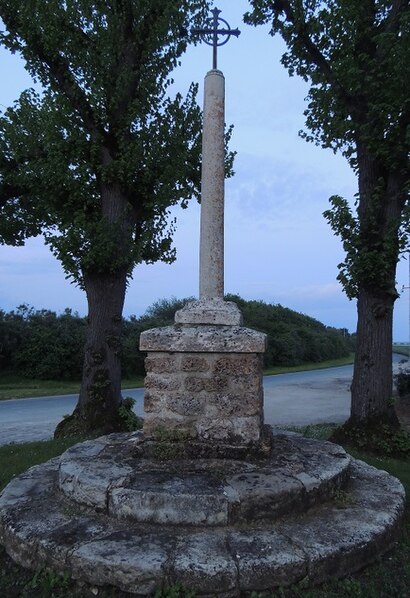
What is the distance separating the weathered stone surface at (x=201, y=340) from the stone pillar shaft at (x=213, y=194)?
0.54 metres

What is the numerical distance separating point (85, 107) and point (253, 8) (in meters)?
3.51

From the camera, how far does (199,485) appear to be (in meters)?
3.81

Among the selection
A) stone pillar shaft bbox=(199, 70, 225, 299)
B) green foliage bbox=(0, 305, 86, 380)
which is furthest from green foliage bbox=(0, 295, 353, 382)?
stone pillar shaft bbox=(199, 70, 225, 299)

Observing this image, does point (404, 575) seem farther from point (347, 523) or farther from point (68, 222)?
point (68, 222)

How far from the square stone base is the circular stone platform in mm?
292

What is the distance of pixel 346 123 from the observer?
8.19 m

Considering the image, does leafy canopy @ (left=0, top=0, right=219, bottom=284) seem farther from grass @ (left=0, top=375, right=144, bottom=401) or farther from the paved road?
grass @ (left=0, top=375, right=144, bottom=401)

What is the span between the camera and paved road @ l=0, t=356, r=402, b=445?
10745 mm

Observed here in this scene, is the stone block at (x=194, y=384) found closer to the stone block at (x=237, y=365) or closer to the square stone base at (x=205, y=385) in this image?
the square stone base at (x=205, y=385)

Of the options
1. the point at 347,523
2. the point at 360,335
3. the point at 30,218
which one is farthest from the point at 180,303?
the point at 347,523

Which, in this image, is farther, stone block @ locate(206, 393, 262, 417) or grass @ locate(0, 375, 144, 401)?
grass @ locate(0, 375, 144, 401)

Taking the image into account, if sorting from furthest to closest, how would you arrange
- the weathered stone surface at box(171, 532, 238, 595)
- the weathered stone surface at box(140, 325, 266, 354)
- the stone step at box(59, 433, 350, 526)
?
the weathered stone surface at box(140, 325, 266, 354), the stone step at box(59, 433, 350, 526), the weathered stone surface at box(171, 532, 238, 595)

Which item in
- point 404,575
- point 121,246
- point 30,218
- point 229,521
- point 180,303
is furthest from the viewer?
point 180,303

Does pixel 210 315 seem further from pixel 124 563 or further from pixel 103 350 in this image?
pixel 103 350
